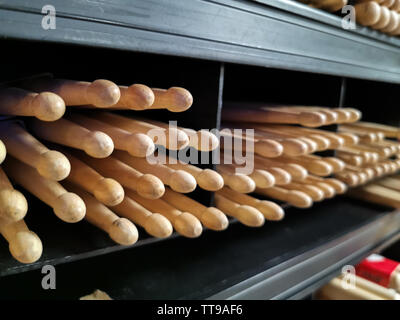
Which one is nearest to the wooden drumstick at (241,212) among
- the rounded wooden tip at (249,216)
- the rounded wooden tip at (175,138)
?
the rounded wooden tip at (249,216)

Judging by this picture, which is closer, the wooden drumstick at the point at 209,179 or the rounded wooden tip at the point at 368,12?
the wooden drumstick at the point at 209,179

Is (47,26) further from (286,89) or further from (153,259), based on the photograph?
(286,89)

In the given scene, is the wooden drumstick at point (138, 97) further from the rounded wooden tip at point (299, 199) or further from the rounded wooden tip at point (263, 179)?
the rounded wooden tip at point (299, 199)

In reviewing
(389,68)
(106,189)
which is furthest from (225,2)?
(389,68)

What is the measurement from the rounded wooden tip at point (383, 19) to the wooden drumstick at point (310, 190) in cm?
41

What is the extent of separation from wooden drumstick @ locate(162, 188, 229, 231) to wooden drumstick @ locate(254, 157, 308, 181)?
19 cm

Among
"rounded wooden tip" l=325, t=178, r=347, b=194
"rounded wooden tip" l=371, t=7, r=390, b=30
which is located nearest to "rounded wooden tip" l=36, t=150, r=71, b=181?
"rounded wooden tip" l=325, t=178, r=347, b=194

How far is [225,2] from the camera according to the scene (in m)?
0.58

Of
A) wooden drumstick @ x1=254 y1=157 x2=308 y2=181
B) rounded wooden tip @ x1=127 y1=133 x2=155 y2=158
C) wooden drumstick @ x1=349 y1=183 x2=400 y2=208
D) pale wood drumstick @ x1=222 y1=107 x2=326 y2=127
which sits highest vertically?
pale wood drumstick @ x1=222 y1=107 x2=326 y2=127

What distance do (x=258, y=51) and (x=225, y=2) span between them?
0.38 feet

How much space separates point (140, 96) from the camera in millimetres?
483

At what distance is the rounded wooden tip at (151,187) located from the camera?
522 mm

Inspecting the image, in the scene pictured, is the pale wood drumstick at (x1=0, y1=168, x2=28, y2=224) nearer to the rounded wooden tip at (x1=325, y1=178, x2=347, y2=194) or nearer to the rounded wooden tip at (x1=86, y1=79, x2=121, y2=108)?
the rounded wooden tip at (x1=86, y1=79, x2=121, y2=108)

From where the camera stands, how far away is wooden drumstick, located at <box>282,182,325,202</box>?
82 cm
